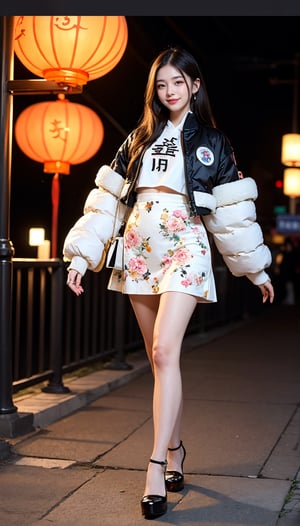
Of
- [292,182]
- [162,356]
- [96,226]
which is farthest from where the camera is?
[292,182]

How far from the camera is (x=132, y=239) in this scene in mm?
3805

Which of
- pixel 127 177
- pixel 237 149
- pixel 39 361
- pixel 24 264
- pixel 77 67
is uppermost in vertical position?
pixel 237 149

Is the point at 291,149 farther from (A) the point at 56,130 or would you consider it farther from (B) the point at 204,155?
(B) the point at 204,155

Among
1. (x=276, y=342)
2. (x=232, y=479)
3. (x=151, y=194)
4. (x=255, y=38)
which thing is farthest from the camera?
(x=255, y=38)

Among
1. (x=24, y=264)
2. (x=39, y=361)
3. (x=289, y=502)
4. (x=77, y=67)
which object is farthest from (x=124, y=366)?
(x=289, y=502)

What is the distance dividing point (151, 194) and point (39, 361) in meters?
2.70

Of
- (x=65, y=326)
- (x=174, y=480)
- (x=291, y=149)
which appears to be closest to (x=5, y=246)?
(x=174, y=480)

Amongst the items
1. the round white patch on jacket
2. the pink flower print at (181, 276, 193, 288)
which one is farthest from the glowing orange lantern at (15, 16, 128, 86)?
the pink flower print at (181, 276, 193, 288)

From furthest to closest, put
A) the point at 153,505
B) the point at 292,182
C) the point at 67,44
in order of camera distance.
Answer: the point at 292,182, the point at 67,44, the point at 153,505

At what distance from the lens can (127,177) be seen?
3852mm

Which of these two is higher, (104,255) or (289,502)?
(104,255)

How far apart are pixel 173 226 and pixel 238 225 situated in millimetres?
294

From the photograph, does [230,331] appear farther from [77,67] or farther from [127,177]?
[127,177]

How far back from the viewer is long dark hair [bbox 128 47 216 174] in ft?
12.4
